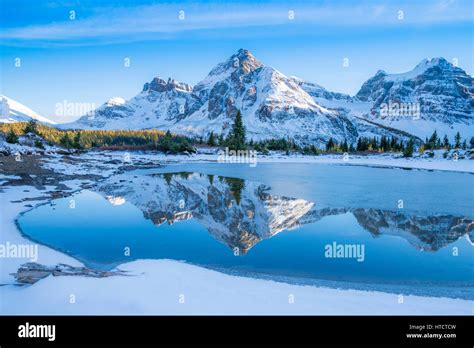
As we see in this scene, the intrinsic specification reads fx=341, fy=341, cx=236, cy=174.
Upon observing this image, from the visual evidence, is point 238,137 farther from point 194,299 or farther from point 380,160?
point 194,299

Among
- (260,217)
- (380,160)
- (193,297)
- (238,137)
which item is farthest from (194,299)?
(238,137)

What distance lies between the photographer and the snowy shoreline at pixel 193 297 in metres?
7.50

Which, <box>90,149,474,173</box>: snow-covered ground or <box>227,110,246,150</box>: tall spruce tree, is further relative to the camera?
<box>227,110,246,150</box>: tall spruce tree

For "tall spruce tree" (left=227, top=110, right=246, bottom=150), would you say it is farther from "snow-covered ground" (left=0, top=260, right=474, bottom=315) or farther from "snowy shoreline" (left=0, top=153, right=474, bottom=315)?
"snow-covered ground" (left=0, top=260, right=474, bottom=315)

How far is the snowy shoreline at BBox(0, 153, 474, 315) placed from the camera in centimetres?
750

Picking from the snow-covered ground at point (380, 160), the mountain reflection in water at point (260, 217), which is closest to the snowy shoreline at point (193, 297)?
the mountain reflection in water at point (260, 217)

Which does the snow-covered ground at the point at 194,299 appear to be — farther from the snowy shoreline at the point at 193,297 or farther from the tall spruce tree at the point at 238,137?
the tall spruce tree at the point at 238,137

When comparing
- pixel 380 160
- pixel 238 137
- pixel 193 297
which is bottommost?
pixel 193 297

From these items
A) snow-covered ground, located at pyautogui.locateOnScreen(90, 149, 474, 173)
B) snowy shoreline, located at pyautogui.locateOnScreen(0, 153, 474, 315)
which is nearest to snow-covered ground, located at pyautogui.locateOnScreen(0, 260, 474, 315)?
snowy shoreline, located at pyautogui.locateOnScreen(0, 153, 474, 315)

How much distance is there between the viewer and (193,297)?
8227 mm

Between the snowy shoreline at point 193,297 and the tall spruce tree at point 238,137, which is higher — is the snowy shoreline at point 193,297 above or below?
below

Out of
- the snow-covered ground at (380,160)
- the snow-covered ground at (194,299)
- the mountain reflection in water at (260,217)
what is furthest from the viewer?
the snow-covered ground at (380,160)
